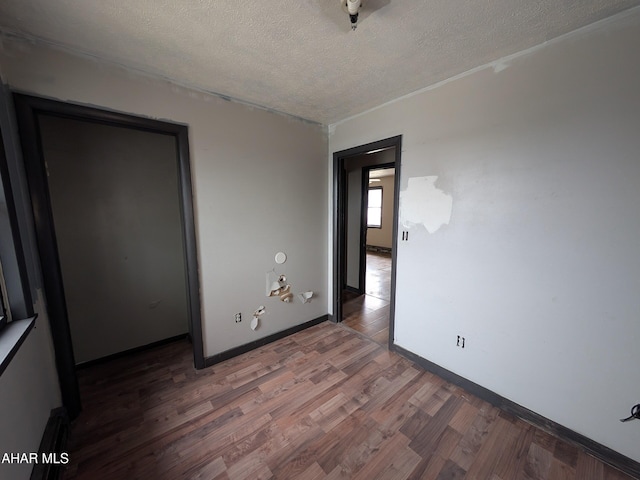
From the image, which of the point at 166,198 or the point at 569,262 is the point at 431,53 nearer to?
the point at 569,262

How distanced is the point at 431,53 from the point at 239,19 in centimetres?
117

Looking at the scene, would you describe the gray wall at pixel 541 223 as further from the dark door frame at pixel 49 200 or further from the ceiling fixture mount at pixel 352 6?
the dark door frame at pixel 49 200

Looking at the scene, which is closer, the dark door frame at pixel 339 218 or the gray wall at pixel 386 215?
the dark door frame at pixel 339 218

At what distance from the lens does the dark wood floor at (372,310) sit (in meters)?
2.83

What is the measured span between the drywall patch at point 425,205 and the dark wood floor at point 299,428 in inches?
52.6

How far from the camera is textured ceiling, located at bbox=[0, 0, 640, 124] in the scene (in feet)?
3.79

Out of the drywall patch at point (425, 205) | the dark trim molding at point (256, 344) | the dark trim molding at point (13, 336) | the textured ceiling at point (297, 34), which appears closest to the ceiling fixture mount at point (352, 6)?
the textured ceiling at point (297, 34)

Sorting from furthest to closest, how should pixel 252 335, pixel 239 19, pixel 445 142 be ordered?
pixel 252 335, pixel 445 142, pixel 239 19

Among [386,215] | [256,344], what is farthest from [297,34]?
[386,215]

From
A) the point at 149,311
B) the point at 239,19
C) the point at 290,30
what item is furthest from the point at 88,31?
the point at 149,311

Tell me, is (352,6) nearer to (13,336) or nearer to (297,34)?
(297,34)

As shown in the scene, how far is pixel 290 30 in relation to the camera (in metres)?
1.31

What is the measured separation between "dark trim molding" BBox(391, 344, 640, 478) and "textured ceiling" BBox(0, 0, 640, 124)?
7.74 ft

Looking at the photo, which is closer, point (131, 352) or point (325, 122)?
point (131, 352)
